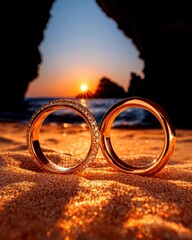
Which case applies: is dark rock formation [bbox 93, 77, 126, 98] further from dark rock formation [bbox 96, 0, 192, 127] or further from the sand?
the sand

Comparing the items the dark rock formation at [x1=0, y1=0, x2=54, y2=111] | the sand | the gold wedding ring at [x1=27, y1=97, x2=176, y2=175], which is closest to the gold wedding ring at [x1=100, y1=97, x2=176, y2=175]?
the gold wedding ring at [x1=27, y1=97, x2=176, y2=175]

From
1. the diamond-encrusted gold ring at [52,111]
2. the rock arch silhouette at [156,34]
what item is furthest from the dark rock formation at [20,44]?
the diamond-encrusted gold ring at [52,111]

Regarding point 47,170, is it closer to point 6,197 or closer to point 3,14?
point 6,197

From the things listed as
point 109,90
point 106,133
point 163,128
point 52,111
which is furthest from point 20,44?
point 163,128

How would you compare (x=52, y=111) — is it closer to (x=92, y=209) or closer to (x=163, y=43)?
(x=92, y=209)

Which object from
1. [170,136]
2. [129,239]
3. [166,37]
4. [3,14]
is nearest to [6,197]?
[129,239]

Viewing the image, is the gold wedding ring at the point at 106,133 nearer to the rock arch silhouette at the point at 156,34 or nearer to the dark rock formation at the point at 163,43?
the rock arch silhouette at the point at 156,34
